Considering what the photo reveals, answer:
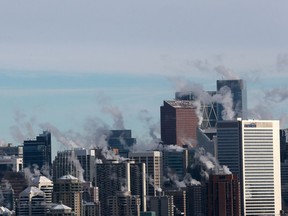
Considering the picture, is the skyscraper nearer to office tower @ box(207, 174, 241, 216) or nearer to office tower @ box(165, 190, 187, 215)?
office tower @ box(165, 190, 187, 215)

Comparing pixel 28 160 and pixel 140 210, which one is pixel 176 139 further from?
pixel 140 210

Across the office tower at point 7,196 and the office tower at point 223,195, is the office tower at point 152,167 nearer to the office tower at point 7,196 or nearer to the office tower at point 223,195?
the office tower at point 223,195

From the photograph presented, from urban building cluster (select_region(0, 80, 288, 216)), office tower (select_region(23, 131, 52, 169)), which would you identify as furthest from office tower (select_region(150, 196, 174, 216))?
office tower (select_region(23, 131, 52, 169))

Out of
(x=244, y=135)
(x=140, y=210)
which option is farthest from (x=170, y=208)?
(x=244, y=135)

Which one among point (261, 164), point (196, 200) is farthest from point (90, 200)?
point (261, 164)

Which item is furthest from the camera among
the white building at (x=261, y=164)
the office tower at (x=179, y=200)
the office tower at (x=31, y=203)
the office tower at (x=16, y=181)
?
the office tower at (x=16, y=181)

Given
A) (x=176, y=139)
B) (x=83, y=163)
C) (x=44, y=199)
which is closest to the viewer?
(x=44, y=199)

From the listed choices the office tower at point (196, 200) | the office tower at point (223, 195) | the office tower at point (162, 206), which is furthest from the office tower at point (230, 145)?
the office tower at point (162, 206)
